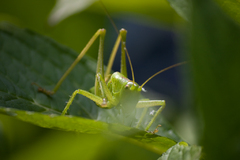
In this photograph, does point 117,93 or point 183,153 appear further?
point 117,93

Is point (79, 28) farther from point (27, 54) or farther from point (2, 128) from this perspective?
point (2, 128)

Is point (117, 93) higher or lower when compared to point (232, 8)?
lower

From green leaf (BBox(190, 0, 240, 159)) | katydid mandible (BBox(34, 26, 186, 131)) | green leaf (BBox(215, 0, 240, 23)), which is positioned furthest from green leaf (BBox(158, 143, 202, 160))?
katydid mandible (BBox(34, 26, 186, 131))

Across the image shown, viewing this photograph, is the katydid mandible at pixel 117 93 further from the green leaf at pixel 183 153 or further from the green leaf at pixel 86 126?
the green leaf at pixel 183 153

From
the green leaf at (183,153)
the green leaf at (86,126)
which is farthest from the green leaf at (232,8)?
the green leaf at (86,126)

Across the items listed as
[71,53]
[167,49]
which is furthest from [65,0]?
[167,49]

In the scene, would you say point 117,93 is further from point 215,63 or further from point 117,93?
point 215,63

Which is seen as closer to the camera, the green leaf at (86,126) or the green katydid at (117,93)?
the green leaf at (86,126)

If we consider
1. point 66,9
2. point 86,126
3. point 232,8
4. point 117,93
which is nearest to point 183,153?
point 86,126
